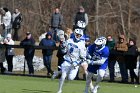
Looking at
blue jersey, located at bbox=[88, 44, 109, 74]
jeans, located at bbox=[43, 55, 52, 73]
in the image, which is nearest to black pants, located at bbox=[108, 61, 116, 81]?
jeans, located at bbox=[43, 55, 52, 73]

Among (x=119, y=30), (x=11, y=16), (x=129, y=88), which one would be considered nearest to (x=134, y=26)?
(x=119, y=30)

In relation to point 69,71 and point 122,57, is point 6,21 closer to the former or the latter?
point 122,57

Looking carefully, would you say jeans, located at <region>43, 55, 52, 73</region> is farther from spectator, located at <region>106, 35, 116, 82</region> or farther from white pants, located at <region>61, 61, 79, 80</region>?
white pants, located at <region>61, 61, 79, 80</region>

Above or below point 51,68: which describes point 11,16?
above

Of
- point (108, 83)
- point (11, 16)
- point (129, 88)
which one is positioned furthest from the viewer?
point (11, 16)

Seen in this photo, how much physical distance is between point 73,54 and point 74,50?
0.42ft

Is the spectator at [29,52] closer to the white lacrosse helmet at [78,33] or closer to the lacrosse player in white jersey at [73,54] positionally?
the lacrosse player in white jersey at [73,54]

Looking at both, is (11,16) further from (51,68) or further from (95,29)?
(95,29)

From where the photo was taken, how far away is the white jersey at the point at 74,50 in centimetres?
1838

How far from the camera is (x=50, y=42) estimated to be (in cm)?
2570

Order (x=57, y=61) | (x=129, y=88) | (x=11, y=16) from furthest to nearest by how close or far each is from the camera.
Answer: (x=11, y=16) → (x=57, y=61) → (x=129, y=88)

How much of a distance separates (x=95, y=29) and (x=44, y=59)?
20.2 meters

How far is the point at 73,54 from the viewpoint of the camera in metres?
18.5

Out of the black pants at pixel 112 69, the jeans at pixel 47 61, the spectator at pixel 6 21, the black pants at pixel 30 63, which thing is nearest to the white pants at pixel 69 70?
the black pants at pixel 112 69
